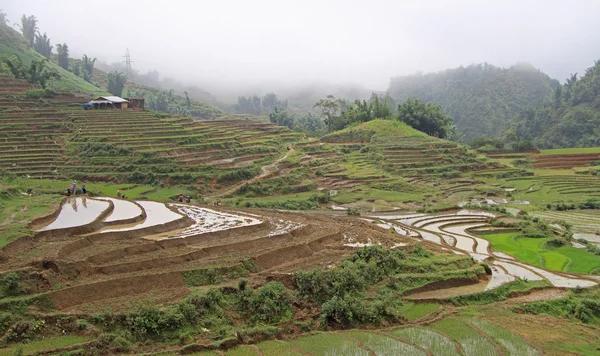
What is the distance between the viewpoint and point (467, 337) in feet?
41.3

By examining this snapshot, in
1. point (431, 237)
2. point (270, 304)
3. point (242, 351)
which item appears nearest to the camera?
point (242, 351)

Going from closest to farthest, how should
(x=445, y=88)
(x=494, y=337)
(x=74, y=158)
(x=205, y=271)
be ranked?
(x=494, y=337) → (x=205, y=271) → (x=74, y=158) → (x=445, y=88)

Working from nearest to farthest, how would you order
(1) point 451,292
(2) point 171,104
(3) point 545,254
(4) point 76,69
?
(1) point 451,292
(3) point 545,254
(2) point 171,104
(4) point 76,69

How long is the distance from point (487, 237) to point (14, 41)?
63970 millimetres

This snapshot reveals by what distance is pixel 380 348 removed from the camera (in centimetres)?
1177

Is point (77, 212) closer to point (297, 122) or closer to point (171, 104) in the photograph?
point (171, 104)

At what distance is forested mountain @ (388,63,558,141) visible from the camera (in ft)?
293

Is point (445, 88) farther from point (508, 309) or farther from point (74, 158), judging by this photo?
point (508, 309)

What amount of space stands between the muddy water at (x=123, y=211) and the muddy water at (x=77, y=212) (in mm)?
433

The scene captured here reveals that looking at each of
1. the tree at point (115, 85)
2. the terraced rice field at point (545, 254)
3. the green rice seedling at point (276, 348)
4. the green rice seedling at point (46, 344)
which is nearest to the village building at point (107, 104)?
the tree at point (115, 85)

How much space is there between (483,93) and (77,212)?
92.5 meters

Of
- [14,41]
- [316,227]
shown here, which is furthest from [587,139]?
[14,41]

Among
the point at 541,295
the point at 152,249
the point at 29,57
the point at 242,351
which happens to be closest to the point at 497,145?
the point at 541,295

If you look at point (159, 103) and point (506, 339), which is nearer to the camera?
point (506, 339)
